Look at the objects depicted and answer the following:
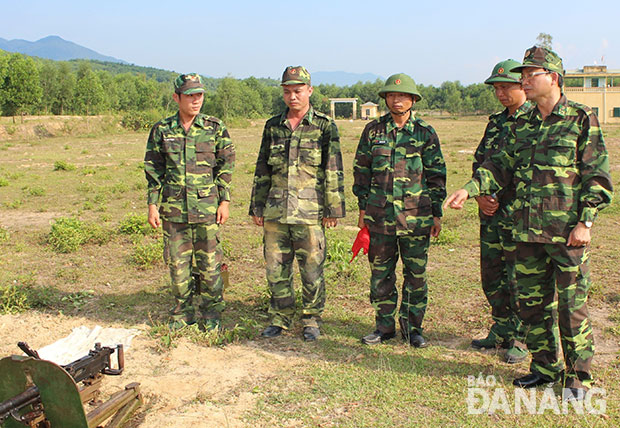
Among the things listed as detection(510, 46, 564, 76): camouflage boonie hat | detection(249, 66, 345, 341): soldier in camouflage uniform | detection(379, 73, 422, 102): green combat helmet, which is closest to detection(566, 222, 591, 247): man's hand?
detection(510, 46, 564, 76): camouflage boonie hat

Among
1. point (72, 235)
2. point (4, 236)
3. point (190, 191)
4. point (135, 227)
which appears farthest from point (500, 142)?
point (4, 236)

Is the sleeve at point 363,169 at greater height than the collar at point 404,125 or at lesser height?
lesser

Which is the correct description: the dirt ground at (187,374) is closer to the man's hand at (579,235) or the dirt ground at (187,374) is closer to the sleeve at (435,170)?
the sleeve at (435,170)

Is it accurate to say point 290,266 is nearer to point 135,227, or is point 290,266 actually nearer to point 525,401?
point 525,401

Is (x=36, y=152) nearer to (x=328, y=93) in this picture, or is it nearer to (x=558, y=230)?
(x=558, y=230)

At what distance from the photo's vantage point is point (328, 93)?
92.6 m

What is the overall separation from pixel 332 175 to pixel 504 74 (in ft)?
4.71

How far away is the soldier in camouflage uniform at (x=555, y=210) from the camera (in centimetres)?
310

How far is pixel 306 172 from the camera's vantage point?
14.0 ft

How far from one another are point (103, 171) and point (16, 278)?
9.50m

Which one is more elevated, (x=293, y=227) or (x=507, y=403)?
(x=293, y=227)

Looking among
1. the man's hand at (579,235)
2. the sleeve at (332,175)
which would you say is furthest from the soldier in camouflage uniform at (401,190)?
the man's hand at (579,235)

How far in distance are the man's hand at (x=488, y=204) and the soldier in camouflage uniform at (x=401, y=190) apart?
0.26 meters

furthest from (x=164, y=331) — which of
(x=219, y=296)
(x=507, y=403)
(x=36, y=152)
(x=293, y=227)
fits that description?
(x=36, y=152)
